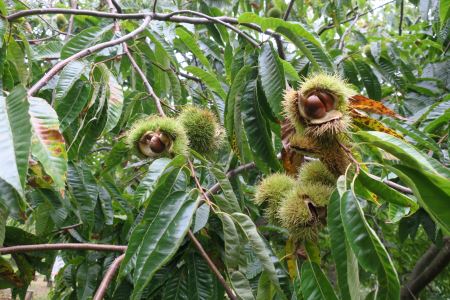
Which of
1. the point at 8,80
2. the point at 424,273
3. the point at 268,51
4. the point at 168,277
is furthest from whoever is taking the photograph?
the point at 424,273

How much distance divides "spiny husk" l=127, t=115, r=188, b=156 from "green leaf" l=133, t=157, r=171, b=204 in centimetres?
14

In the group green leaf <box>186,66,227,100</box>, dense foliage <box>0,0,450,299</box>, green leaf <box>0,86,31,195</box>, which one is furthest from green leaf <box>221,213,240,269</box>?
green leaf <box>186,66,227,100</box>

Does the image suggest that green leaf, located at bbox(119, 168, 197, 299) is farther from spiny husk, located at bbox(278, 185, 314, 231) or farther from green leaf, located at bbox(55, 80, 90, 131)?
green leaf, located at bbox(55, 80, 90, 131)

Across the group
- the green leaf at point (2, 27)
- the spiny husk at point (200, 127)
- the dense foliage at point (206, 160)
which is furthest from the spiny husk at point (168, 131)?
the green leaf at point (2, 27)

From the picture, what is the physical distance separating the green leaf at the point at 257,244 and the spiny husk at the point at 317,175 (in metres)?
0.18

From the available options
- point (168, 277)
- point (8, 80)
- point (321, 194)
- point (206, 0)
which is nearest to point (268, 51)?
point (321, 194)

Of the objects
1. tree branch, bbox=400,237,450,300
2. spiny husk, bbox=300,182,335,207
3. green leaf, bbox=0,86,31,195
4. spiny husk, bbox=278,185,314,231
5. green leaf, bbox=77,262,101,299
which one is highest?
green leaf, bbox=0,86,31,195

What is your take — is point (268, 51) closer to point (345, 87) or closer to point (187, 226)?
point (345, 87)

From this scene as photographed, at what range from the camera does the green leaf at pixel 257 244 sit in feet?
3.13

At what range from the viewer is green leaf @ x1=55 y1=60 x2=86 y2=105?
1.10 metres

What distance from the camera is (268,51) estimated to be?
4.10ft

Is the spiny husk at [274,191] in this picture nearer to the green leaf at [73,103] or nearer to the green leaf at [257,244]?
the green leaf at [257,244]

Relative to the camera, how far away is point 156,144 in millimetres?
1300

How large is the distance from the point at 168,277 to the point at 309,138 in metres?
0.73
